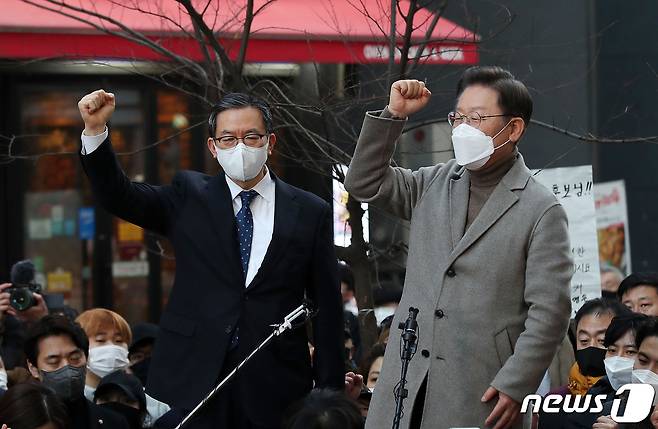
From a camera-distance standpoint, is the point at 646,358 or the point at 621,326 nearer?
the point at 646,358

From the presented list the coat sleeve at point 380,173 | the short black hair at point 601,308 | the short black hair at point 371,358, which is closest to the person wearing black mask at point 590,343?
the short black hair at point 601,308

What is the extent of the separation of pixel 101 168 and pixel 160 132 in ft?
26.1

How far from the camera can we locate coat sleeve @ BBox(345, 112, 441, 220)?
4.24 m

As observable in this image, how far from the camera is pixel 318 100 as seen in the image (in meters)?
6.69

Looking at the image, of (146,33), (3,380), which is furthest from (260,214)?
(146,33)

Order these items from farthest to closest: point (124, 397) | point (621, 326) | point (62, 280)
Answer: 1. point (62, 280)
2. point (124, 397)
3. point (621, 326)

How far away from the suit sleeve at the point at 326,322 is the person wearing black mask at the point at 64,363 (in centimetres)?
134

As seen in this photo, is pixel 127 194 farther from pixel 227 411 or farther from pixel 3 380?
pixel 3 380

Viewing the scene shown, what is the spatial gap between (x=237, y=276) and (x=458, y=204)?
960 millimetres

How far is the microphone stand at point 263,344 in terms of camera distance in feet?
14.9

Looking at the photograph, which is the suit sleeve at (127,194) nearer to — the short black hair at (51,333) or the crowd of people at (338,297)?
the crowd of people at (338,297)

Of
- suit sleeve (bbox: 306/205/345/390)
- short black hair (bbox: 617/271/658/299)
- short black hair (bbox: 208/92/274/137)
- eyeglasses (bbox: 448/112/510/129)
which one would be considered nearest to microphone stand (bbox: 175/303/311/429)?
suit sleeve (bbox: 306/205/345/390)

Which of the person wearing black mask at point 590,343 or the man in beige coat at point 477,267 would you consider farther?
the person wearing black mask at point 590,343

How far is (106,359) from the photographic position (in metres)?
7.09
